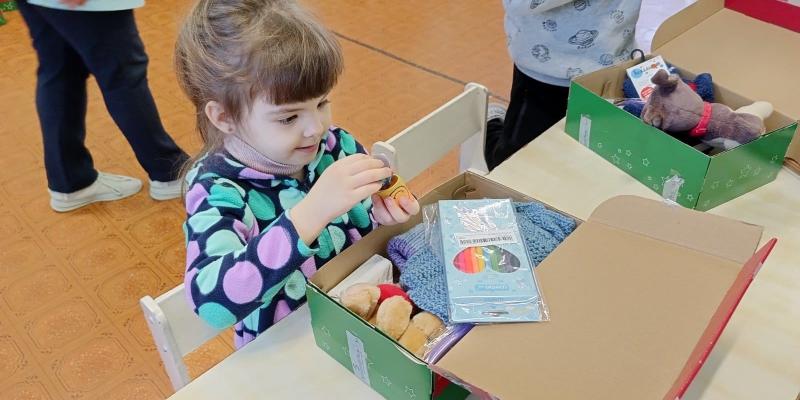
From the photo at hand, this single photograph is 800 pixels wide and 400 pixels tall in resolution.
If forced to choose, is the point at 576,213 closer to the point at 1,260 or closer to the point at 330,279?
the point at 330,279

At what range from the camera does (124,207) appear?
1914mm

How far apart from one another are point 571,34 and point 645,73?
21 centimetres

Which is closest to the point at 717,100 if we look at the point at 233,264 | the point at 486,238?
the point at 486,238

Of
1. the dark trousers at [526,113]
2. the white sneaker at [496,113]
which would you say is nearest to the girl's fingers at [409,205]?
the dark trousers at [526,113]

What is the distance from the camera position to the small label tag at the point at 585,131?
1.07m

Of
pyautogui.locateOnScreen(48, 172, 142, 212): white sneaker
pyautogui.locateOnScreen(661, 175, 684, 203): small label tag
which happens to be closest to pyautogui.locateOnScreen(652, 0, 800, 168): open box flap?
pyautogui.locateOnScreen(661, 175, 684, 203): small label tag

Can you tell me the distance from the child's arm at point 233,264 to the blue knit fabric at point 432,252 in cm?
11

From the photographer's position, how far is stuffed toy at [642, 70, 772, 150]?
966mm

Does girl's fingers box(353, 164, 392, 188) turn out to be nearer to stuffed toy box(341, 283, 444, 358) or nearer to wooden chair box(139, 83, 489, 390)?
stuffed toy box(341, 283, 444, 358)

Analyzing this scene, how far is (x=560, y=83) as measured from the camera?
4.35ft

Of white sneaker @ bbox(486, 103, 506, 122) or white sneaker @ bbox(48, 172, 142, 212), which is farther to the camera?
white sneaker @ bbox(48, 172, 142, 212)

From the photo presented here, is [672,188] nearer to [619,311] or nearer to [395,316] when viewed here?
[619,311]

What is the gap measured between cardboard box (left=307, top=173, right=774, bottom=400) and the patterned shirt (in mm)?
599

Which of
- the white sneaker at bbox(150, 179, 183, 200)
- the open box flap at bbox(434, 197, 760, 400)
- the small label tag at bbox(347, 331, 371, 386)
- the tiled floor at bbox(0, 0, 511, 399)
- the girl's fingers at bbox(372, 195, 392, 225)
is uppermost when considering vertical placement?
the open box flap at bbox(434, 197, 760, 400)
